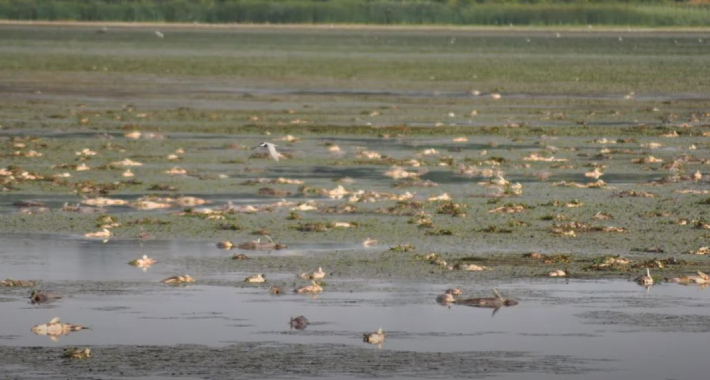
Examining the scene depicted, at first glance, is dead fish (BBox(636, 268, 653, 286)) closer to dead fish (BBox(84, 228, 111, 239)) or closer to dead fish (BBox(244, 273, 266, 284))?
dead fish (BBox(244, 273, 266, 284))

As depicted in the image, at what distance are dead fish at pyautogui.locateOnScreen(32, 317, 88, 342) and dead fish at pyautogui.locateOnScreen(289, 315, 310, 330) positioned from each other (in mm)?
2002

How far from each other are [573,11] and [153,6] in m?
42.3

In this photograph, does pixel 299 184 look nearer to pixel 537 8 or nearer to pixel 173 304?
pixel 173 304

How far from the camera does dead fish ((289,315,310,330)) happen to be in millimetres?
16469

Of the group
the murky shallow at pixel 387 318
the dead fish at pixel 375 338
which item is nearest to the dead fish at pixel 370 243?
the murky shallow at pixel 387 318

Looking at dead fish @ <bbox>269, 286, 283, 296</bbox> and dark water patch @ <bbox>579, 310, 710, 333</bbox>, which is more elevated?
dark water patch @ <bbox>579, 310, 710, 333</bbox>

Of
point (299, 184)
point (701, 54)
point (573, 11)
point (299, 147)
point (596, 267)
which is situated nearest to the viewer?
point (596, 267)

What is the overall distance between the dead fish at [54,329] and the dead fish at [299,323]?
6.57ft

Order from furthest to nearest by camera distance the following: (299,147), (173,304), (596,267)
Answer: (299,147)
(596,267)
(173,304)

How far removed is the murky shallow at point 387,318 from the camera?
15.5 m

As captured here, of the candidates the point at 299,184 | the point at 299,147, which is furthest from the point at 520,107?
the point at 299,184

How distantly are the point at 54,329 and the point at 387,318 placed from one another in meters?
3.23

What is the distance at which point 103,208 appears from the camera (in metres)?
25.7

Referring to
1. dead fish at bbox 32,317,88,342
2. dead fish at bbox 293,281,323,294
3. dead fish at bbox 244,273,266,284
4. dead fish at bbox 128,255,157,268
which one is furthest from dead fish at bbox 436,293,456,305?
dead fish at bbox 128,255,157,268
